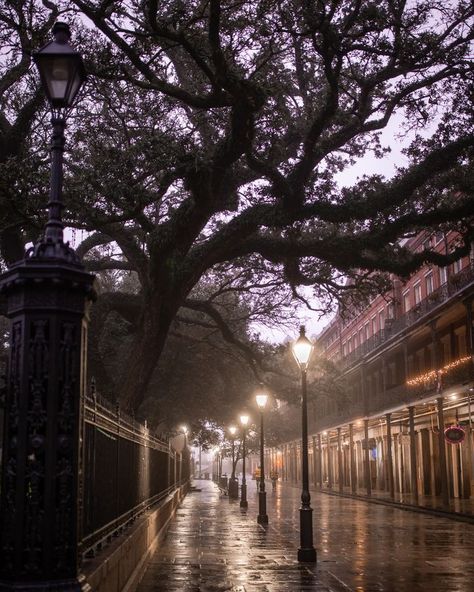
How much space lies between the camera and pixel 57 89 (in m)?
5.01

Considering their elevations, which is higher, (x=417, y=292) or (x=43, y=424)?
(x=417, y=292)

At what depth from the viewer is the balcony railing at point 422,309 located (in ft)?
90.3

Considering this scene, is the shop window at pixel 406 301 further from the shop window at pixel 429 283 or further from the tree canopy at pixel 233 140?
the tree canopy at pixel 233 140

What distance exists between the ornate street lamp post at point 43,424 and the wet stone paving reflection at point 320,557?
546 centimetres

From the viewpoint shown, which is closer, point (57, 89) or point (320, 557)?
point (57, 89)

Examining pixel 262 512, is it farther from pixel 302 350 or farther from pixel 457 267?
pixel 457 267

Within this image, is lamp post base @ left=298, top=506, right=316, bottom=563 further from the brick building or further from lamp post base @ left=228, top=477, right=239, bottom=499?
lamp post base @ left=228, top=477, right=239, bottom=499

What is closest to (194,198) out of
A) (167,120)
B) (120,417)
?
(167,120)

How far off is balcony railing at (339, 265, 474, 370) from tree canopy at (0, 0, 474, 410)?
8.53m

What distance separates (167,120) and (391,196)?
Answer: 558cm

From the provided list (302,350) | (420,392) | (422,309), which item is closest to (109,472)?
(302,350)

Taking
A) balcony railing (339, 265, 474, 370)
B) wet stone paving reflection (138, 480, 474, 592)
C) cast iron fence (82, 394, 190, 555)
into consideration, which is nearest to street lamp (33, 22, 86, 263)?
cast iron fence (82, 394, 190, 555)

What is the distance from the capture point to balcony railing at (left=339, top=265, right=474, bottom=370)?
2751cm

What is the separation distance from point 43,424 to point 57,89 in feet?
7.55
